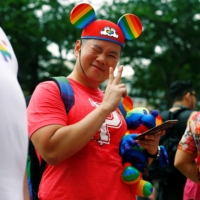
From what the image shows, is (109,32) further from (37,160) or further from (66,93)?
(37,160)

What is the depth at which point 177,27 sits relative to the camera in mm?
19250

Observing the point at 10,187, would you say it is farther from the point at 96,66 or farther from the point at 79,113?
the point at 96,66

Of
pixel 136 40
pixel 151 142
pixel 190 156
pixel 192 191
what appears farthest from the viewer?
pixel 136 40

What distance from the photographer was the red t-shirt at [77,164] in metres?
2.12

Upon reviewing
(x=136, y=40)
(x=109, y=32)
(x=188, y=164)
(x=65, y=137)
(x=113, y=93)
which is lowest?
(x=136, y=40)

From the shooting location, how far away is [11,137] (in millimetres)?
1260

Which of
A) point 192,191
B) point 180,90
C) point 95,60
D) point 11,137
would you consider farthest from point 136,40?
point 11,137

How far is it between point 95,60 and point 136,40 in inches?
699

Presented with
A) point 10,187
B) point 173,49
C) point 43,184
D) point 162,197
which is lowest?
point 173,49

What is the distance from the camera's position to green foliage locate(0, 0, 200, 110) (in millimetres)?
17047

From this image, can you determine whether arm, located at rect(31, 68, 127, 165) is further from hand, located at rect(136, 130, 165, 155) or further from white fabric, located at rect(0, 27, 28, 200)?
white fabric, located at rect(0, 27, 28, 200)

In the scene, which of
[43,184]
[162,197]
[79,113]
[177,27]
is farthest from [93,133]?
[177,27]

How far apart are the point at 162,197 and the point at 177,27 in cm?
1560

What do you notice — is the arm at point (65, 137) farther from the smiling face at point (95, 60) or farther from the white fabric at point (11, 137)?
the white fabric at point (11, 137)
